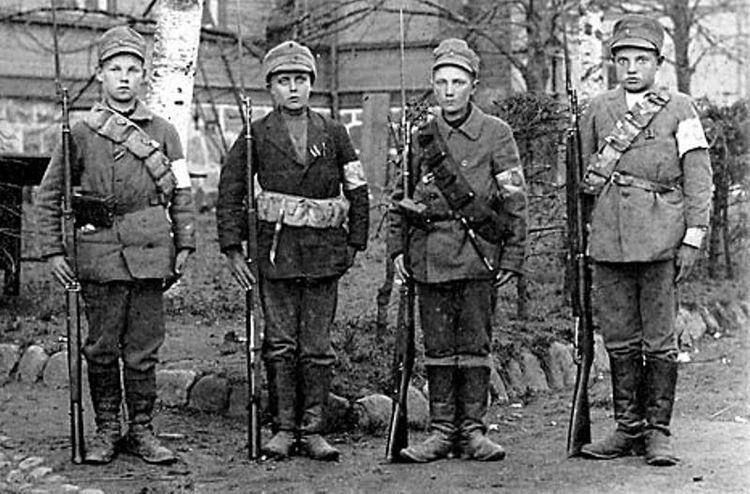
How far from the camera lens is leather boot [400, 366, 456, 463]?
6.83 metres

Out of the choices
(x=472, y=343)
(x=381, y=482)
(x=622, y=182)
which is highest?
(x=622, y=182)

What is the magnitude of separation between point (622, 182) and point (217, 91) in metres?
9.78

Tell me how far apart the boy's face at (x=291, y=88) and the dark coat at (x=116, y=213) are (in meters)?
0.69

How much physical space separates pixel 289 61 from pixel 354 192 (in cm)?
71

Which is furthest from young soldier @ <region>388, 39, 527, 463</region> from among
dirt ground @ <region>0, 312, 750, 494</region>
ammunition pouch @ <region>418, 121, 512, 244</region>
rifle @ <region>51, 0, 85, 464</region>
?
rifle @ <region>51, 0, 85, 464</region>

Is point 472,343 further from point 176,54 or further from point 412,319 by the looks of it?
point 176,54

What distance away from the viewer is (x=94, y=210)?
6762 millimetres

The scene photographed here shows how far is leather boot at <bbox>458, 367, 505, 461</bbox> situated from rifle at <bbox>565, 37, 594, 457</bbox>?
15.6 inches

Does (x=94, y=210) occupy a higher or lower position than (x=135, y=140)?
lower

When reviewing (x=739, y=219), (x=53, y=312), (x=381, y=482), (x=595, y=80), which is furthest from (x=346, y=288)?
(x=381, y=482)

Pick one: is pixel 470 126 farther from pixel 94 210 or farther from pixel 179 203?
pixel 94 210

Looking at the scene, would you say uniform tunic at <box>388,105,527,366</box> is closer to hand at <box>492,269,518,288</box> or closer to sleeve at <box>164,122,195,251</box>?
hand at <box>492,269,518,288</box>

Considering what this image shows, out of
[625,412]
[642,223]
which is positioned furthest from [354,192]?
[625,412]

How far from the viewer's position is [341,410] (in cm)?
774
